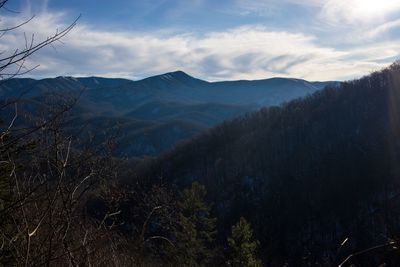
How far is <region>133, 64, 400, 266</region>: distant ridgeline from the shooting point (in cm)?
8956

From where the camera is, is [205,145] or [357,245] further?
[205,145]

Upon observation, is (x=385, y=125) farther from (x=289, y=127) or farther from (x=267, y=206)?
(x=267, y=206)

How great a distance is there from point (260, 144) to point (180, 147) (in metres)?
23.2

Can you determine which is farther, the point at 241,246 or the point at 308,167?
the point at 308,167

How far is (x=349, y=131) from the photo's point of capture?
113 metres

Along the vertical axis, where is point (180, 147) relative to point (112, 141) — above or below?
below

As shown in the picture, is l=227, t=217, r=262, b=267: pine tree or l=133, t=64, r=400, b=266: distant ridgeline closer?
l=227, t=217, r=262, b=267: pine tree

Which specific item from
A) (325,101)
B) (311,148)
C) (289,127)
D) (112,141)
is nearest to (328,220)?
(311,148)

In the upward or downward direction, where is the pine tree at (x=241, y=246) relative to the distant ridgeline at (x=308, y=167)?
upward

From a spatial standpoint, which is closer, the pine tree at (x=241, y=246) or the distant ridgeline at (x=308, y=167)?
the pine tree at (x=241, y=246)

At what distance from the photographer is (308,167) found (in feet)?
354

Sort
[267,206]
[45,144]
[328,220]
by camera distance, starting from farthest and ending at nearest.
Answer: [267,206]
[328,220]
[45,144]

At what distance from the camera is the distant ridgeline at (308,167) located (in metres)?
89.6

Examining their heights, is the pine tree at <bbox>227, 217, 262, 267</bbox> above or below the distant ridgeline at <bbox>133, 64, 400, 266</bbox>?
above
